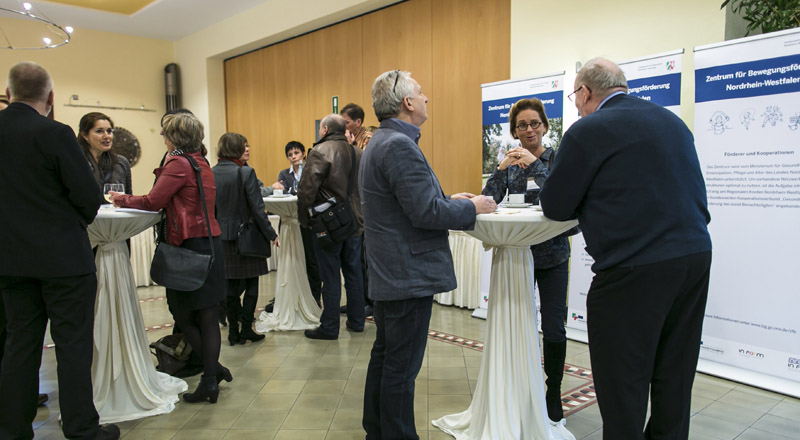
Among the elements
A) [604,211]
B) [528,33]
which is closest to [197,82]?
[528,33]

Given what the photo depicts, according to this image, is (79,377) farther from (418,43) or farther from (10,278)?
(418,43)

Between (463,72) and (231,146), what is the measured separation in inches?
108

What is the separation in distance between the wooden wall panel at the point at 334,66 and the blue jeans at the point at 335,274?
3.12 m

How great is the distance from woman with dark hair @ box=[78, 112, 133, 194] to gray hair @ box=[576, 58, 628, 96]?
9.24 ft

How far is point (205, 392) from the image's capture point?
9.27 ft

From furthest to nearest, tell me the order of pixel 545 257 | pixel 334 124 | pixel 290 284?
pixel 290 284, pixel 334 124, pixel 545 257

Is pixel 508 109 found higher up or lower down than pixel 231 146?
higher up

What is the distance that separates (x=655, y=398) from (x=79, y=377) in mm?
2282

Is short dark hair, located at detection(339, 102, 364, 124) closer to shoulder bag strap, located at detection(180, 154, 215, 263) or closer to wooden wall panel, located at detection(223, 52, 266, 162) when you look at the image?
shoulder bag strap, located at detection(180, 154, 215, 263)

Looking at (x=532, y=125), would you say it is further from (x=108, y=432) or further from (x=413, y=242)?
(x=108, y=432)

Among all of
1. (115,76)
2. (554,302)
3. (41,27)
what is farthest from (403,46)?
(41,27)

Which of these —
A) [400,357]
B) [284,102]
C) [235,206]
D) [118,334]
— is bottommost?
[118,334]

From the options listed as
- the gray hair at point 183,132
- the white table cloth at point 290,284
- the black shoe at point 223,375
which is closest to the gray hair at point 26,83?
the gray hair at point 183,132

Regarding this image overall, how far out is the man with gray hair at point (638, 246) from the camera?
153 cm
